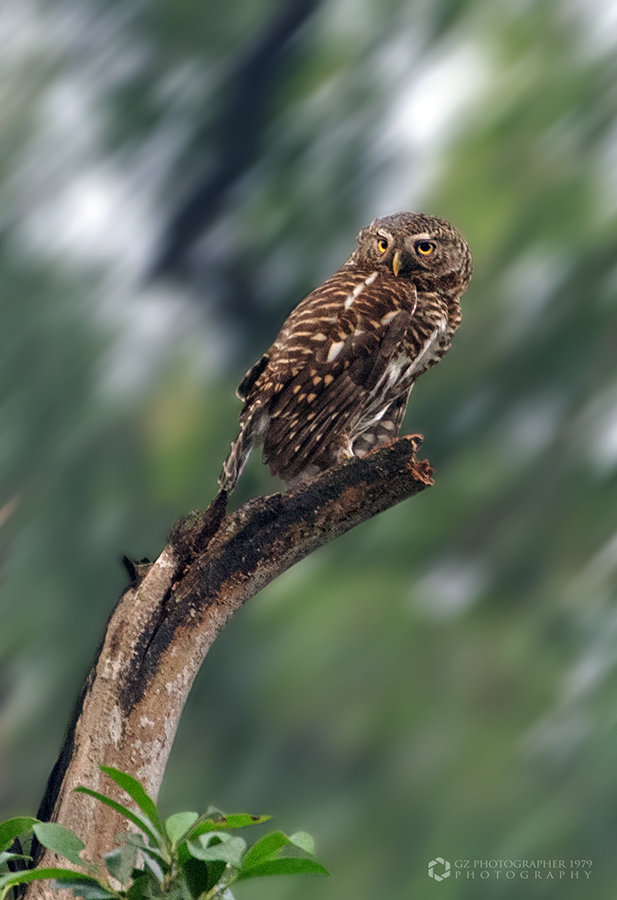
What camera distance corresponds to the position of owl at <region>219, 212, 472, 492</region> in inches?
77.0

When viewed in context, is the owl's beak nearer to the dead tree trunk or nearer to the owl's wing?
the owl's wing

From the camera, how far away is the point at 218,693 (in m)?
2.38

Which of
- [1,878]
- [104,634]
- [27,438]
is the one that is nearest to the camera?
[1,878]

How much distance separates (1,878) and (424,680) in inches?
64.5

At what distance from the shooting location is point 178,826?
0.91m

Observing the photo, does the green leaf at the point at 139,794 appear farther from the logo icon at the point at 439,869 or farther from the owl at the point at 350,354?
the logo icon at the point at 439,869

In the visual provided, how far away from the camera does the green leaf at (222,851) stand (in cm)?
83

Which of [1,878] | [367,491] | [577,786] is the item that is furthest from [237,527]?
[577,786]

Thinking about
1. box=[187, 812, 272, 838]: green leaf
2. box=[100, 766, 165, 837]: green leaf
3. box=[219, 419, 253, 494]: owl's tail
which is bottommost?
box=[187, 812, 272, 838]: green leaf

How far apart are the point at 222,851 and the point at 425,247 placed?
5.42ft

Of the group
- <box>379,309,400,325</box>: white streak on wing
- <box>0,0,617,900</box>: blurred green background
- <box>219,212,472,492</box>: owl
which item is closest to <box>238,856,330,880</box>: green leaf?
<box>219,212,472,492</box>: owl

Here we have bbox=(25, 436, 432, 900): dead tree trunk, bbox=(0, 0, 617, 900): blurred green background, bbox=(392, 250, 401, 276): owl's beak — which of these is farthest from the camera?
bbox=(0, 0, 617, 900): blurred green background

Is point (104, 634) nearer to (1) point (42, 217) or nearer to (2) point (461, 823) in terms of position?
(2) point (461, 823)

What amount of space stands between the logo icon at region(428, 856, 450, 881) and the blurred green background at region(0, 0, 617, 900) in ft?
0.08
